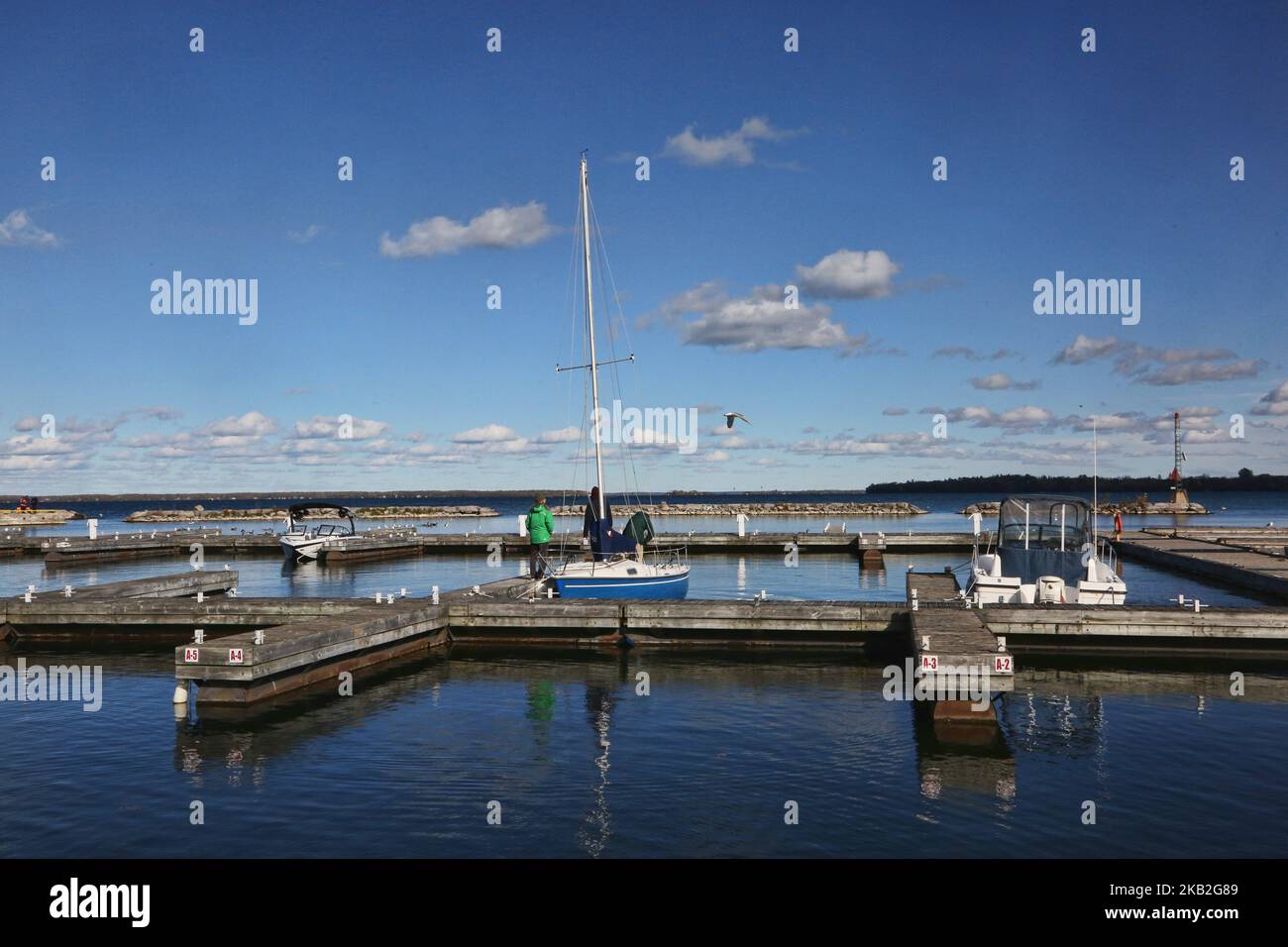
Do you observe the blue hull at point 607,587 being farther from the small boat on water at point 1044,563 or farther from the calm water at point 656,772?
the small boat on water at point 1044,563

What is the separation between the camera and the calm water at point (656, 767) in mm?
11031

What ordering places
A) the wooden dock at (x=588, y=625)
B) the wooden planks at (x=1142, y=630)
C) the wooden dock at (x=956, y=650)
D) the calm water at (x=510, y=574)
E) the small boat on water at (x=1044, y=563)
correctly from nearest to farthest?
the wooden dock at (x=956, y=650) → the wooden dock at (x=588, y=625) → the wooden planks at (x=1142, y=630) → the small boat on water at (x=1044, y=563) → the calm water at (x=510, y=574)

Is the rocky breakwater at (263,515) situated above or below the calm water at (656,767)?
above

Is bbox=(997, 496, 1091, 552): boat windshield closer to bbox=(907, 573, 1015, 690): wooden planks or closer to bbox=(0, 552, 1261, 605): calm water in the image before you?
bbox=(0, 552, 1261, 605): calm water

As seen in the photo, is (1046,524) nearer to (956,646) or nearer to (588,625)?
(956,646)

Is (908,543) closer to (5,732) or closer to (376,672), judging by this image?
(376,672)

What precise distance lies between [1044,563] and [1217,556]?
783 inches

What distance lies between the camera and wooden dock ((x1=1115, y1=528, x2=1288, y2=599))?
3117cm

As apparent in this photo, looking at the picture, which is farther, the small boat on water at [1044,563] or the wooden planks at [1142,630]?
the small boat on water at [1044,563]

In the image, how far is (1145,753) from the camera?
47.2ft

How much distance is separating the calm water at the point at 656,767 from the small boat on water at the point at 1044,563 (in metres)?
2.83

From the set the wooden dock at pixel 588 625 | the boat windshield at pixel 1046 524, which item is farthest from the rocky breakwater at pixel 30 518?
the boat windshield at pixel 1046 524

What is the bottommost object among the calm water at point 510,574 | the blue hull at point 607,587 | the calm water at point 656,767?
the calm water at point 656,767

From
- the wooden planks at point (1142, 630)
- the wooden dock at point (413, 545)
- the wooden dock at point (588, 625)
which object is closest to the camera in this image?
the wooden dock at point (588, 625)
